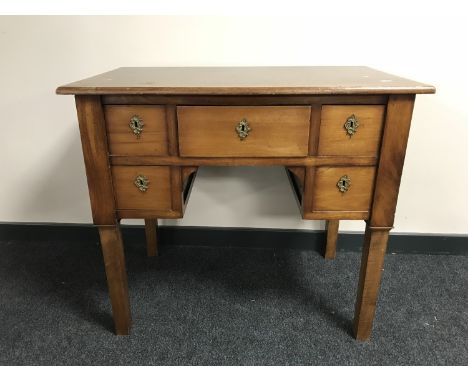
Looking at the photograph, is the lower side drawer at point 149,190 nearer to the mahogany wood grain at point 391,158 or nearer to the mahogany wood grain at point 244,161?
the mahogany wood grain at point 244,161

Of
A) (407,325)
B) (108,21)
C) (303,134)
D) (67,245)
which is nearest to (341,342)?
(407,325)

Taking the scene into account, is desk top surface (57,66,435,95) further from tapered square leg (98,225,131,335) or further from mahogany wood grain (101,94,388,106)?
tapered square leg (98,225,131,335)

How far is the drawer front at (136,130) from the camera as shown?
938 millimetres

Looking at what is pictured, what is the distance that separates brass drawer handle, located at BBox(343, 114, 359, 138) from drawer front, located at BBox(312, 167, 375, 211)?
102mm

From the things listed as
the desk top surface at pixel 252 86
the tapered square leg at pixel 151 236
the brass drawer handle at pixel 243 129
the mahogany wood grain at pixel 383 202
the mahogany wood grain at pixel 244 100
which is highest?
the desk top surface at pixel 252 86

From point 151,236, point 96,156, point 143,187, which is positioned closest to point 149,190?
point 143,187

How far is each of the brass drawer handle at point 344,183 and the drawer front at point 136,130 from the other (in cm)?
48

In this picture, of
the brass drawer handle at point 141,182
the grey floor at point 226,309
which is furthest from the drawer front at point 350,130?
the grey floor at point 226,309

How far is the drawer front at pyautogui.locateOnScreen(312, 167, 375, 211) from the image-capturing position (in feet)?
3.23

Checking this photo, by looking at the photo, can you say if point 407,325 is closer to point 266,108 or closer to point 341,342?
point 341,342

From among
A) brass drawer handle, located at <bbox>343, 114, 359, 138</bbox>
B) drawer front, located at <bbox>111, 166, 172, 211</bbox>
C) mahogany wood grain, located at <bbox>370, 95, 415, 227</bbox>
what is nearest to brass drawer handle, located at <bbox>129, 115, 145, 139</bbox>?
drawer front, located at <bbox>111, 166, 172, 211</bbox>

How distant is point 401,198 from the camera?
5.22 ft

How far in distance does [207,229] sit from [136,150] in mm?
785

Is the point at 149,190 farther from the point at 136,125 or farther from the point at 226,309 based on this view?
the point at 226,309
